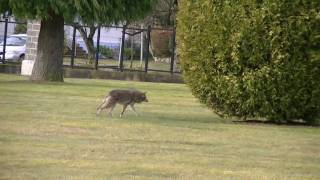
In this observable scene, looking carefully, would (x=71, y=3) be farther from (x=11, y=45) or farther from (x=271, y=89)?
(x=11, y=45)

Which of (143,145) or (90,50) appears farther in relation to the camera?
(90,50)

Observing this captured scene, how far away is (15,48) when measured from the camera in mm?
44469

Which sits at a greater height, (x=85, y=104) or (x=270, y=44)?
(x=270, y=44)

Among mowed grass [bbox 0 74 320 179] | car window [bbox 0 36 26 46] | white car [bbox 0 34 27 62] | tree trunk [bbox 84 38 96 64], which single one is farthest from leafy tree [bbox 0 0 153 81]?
car window [bbox 0 36 26 46]

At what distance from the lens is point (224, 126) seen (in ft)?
55.1

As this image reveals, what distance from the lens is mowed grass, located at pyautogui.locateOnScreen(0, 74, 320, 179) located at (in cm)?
1035

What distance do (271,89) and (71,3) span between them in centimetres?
1017

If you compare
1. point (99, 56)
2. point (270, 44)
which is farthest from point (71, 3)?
point (99, 56)

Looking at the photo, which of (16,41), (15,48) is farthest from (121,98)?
(16,41)

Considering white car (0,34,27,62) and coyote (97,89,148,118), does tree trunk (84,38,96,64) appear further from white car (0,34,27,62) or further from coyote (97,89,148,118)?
coyote (97,89,148,118)

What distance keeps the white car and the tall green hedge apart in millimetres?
26124

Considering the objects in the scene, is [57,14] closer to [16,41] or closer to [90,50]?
[90,50]

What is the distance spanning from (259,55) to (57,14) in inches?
425

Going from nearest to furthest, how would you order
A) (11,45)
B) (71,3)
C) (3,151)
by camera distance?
(3,151) → (71,3) → (11,45)
